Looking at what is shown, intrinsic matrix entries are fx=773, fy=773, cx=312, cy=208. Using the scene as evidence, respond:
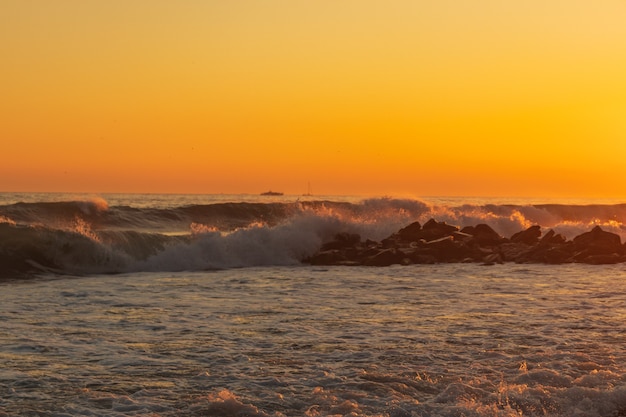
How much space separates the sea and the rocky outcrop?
1392mm

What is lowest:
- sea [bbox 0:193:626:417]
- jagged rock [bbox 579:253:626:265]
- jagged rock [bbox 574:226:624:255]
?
sea [bbox 0:193:626:417]

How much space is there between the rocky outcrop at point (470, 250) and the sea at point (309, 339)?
139 centimetres

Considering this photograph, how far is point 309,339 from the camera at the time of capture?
10797 millimetres

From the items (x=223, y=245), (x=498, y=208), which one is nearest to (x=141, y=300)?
(x=223, y=245)

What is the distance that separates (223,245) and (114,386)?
62.4 feet

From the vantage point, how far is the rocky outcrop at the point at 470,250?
25.0m

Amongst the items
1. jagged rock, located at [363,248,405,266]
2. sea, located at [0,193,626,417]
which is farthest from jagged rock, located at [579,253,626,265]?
jagged rock, located at [363,248,405,266]

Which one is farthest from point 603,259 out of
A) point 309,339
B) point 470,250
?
point 309,339

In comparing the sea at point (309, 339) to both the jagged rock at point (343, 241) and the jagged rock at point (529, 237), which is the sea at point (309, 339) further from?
the jagged rock at point (529, 237)

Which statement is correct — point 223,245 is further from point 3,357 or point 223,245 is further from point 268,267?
point 3,357

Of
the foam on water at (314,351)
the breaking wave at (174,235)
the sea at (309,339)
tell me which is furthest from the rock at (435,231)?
the foam on water at (314,351)

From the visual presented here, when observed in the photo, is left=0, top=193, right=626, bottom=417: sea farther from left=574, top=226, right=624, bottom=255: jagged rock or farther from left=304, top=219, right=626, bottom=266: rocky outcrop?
left=574, top=226, right=624, bottom=255: jagged rock

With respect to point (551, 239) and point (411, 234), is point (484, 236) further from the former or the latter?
point (411, 234)

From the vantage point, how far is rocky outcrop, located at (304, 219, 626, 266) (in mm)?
24969
